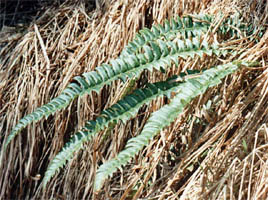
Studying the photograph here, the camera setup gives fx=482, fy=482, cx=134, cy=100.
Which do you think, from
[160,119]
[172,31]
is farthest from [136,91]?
[172,31]

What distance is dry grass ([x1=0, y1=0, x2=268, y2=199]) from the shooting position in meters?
1.61

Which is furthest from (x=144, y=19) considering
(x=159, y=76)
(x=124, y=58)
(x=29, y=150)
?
(x=29, y=150)

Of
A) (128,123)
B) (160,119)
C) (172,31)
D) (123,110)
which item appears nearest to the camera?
(160,119)

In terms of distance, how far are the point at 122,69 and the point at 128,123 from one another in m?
0.48

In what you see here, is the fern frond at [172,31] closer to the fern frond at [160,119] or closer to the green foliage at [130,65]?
the green foliage at [130,65]

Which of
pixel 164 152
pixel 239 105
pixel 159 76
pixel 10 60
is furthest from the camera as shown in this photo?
pixel 10 60

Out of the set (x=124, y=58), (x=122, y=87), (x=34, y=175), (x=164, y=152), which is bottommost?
(x=34, y=175)

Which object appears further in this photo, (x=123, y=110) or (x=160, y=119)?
(x=123, y=110)

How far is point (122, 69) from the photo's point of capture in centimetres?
161

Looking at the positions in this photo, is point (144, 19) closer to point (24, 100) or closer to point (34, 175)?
point (24, 100)

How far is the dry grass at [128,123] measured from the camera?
5.29 ft

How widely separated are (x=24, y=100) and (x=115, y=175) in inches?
22.1

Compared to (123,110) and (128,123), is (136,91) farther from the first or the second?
(128,123)

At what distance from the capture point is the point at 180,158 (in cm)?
175
